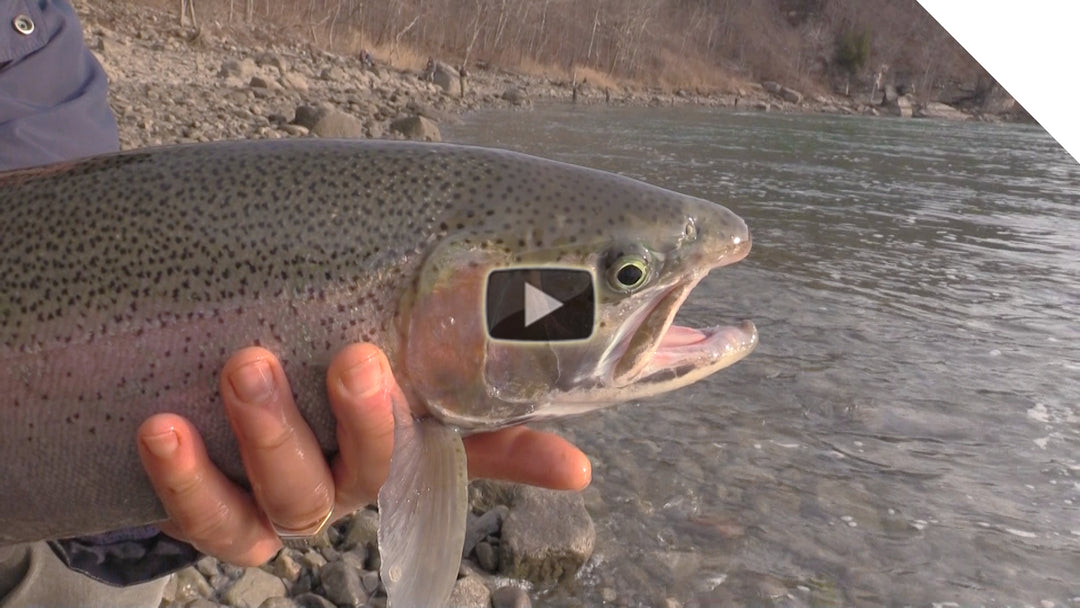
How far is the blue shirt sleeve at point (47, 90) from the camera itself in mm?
2471

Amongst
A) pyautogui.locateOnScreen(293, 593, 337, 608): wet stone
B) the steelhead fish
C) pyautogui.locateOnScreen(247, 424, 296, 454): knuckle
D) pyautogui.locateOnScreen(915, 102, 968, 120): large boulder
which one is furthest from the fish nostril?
pyautogui.locateOnScreen(915, 102, 968, 120): large boulder

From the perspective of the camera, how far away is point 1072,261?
10.9m

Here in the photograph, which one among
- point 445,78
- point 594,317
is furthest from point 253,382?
point 445,78

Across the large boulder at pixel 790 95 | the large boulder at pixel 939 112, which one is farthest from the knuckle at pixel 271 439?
the large boulder at pixel 939 112

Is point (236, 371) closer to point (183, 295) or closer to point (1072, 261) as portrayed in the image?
point (183, 295)

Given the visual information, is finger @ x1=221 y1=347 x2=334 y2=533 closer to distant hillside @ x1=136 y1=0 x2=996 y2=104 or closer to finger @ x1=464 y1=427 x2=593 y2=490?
finger @ x1=464 y1=427 x2=593 y2=490

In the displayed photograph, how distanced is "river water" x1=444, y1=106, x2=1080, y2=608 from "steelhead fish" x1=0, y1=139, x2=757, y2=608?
2.06 m

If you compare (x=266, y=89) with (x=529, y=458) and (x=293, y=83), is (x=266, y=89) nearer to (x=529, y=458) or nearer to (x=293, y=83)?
(x=293, y=83)

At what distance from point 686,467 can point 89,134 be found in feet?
11.4

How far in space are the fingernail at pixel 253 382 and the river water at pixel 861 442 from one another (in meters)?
2.26

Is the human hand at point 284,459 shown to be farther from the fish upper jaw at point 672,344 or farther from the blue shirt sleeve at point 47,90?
the blue shirt sleeve at point 47,90

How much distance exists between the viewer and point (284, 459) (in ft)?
5.87

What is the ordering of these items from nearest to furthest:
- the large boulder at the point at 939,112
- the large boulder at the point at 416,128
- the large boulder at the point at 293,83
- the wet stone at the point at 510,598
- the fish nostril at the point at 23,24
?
the fish nostril at the point at 23,24, the wet stone at the point at 510,598, the large boulder at the point at 416,128, the large boulder at the point at 293,83, the large boulder at the point at 939,112
